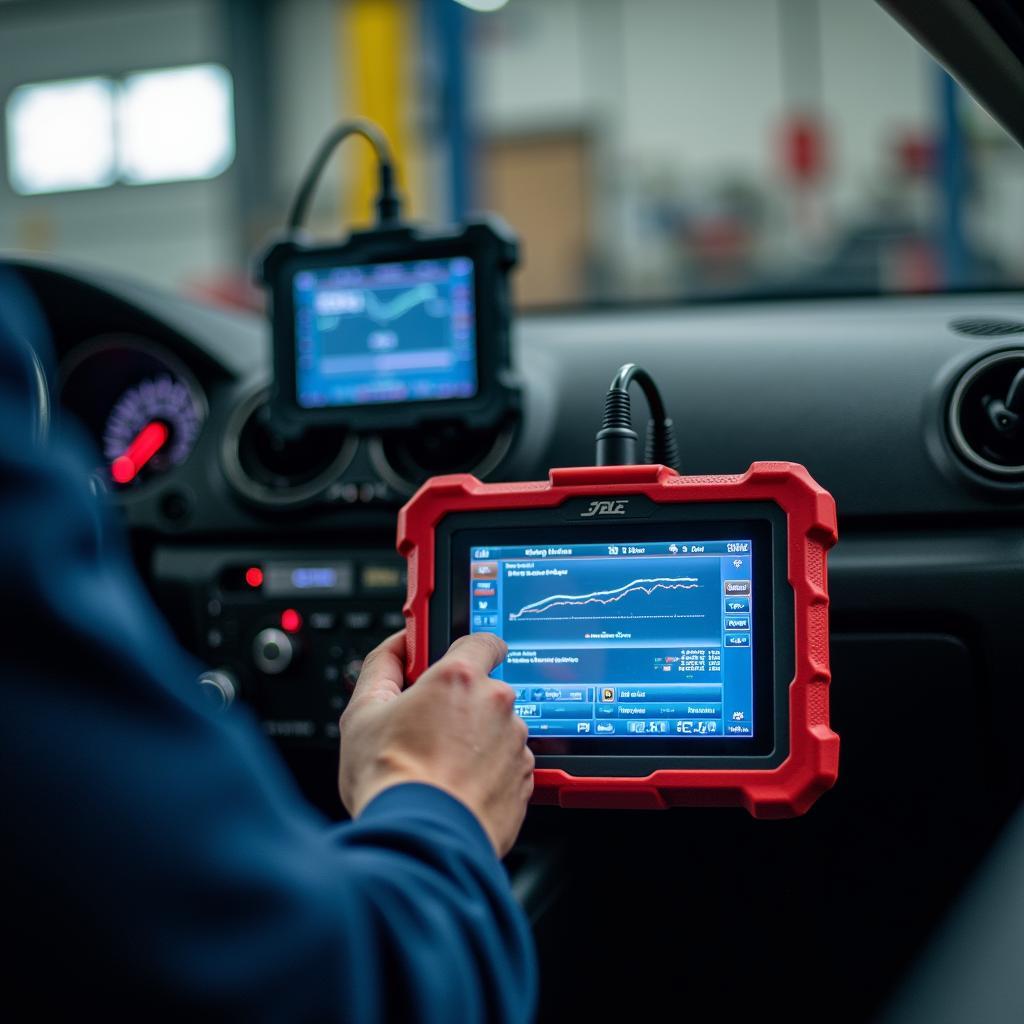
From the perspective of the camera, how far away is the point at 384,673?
809mm

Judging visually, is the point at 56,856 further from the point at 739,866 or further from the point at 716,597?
the point at 739,866

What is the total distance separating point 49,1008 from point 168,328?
1.20 metres

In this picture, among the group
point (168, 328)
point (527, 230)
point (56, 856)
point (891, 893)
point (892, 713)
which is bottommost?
point (891, 893)

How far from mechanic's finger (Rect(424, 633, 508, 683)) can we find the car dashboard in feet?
1.75

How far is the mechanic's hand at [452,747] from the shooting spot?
1.99 ft

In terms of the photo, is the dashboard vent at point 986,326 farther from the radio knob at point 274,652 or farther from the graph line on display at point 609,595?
the radio knob at point 274,652

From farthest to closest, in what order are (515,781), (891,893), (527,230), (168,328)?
(527,230)
(168,328)
(891,893)
(515,781)

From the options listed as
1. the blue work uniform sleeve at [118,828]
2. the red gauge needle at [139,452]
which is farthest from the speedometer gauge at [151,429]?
the blue work uniform sleeve at [118,828]

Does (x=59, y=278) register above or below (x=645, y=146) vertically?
below

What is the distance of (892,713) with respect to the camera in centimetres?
119

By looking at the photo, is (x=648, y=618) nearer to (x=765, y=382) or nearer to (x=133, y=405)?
(x=765, y=382)

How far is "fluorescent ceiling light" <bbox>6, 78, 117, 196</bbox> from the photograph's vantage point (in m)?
9.42

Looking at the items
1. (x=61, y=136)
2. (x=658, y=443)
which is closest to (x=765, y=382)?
(x=658, y=443)

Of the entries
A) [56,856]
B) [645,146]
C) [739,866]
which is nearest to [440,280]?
[739,866]
